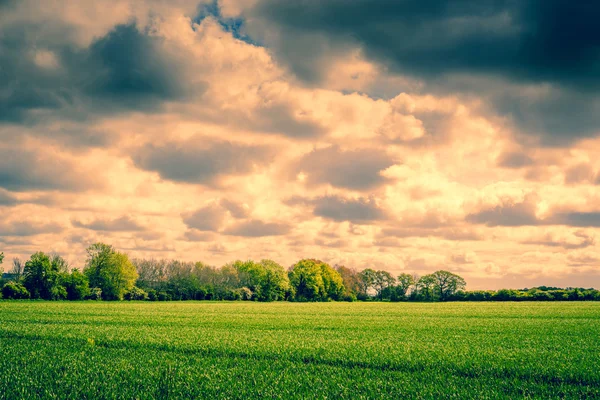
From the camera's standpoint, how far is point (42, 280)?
97.8m

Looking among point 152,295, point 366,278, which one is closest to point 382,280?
point 366,278

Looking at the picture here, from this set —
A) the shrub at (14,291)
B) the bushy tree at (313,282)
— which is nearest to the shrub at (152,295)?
the shrub at (14,291)

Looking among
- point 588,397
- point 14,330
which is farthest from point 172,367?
point 14,330

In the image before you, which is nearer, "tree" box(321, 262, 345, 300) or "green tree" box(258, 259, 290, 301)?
"green tree" box(258, 259, 290, 301)

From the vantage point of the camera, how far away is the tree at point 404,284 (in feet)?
564

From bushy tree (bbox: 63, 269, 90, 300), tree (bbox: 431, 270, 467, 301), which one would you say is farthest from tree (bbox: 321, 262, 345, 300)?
bushy tree (bbox: 63, 269, 90, 300)

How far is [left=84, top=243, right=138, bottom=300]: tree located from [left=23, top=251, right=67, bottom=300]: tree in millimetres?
12041

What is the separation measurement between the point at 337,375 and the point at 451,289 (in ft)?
562

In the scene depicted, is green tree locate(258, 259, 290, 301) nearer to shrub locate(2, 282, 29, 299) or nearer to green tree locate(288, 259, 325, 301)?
green tree locate(288, 259, 325, 301)

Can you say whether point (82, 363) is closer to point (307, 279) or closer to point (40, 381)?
point (40, 381)

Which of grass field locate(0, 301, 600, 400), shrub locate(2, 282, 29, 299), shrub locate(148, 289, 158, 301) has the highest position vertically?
grass field locate(0, 301, 600, 400)

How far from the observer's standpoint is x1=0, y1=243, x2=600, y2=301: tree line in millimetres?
100062

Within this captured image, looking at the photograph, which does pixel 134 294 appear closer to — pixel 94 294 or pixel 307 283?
pixel 94 294

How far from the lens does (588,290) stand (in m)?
135
